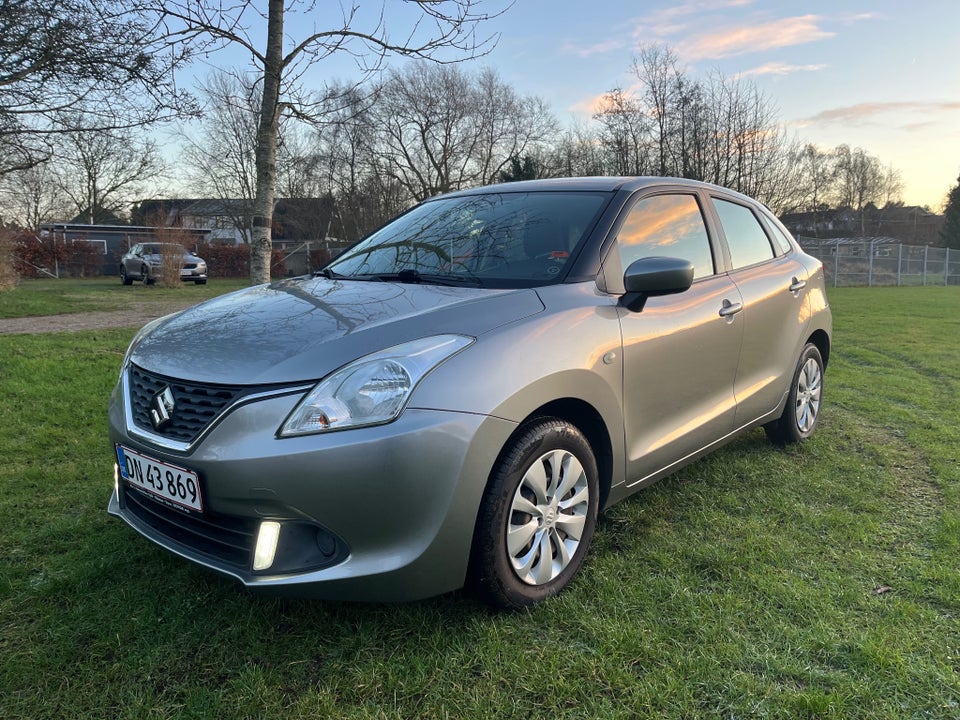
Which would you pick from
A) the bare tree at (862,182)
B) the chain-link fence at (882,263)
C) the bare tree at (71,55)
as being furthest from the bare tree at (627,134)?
the bare tree at (862,182)

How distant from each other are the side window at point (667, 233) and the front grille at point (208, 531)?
73.4 inches

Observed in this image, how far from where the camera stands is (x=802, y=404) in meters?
4.31

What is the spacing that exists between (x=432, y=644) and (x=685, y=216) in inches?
95.7

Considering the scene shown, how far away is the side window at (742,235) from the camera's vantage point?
145 inches

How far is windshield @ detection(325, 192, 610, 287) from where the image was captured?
2.78 meters

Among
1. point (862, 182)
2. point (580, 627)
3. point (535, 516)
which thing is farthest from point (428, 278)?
point (862, 182)

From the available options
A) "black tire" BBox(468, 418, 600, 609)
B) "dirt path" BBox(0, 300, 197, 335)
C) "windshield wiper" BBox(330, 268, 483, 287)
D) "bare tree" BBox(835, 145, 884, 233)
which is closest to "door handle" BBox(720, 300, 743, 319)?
"black tire" BBox(468, 418, 600, 609)

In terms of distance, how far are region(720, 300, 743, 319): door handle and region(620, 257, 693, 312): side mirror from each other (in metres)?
0.69

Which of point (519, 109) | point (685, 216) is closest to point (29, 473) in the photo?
point (685, 216)

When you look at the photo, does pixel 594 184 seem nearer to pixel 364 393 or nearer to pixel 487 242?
pixel 487 242

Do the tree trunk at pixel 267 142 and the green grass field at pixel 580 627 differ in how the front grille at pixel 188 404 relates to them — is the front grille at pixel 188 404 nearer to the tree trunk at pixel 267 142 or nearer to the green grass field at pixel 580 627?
the green grass field at pixel 580 627

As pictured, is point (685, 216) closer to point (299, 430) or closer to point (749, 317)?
point (749, 317)

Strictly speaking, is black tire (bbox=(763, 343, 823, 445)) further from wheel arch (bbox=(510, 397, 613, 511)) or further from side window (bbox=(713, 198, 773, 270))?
wheel arch (bbox=(510, 397, 613, 511))

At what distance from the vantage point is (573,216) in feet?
9.78
